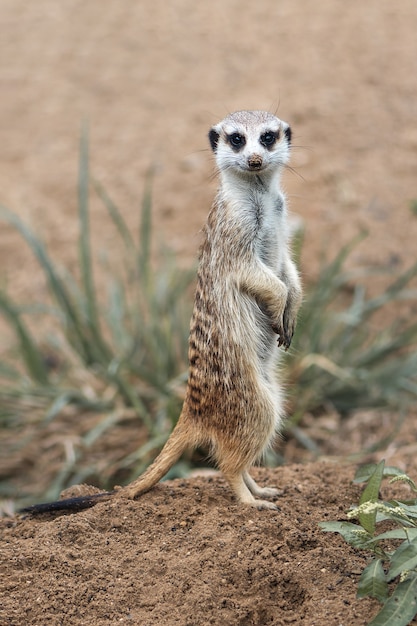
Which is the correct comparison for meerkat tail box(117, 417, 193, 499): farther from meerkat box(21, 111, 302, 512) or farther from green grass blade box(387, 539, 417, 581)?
green grass blade box(387, 539, 417, 581)

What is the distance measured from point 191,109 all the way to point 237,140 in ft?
14.2

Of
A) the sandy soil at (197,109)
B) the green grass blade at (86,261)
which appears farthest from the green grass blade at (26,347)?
the sandy soil at (197,109)

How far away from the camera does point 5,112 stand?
7.14 meters

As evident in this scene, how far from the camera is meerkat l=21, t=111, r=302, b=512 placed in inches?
99.9

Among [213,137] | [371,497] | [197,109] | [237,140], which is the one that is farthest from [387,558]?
[197,109]

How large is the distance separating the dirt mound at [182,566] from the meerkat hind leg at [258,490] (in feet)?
0.25

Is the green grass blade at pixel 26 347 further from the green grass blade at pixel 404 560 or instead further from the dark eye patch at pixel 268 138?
the green grass blade at pixel 404 560

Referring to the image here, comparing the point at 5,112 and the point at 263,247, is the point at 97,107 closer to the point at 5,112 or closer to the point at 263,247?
the point at 5,112

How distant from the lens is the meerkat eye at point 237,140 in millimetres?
2631

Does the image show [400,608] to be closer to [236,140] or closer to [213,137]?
[236,140]

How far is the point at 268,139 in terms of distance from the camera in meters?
2.68

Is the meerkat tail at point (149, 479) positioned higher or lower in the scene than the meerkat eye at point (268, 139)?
lower

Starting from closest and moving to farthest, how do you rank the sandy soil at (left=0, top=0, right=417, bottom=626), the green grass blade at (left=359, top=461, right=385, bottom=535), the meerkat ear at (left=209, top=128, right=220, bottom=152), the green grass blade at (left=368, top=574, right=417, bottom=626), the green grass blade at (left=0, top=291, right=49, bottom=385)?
the green grass blade at (left=368, top=574, right=417, bottom=626) < the green grass blade at (left=359, top=461, right=385, bottom=535) < the meerkat ear at (left=209, top=128, right=220, bottom=152) < the green grass blade at (left=0, top=291, right=49, bottom=385) < the sandy soil at (left=0, top=0, right=417, bottom=626)

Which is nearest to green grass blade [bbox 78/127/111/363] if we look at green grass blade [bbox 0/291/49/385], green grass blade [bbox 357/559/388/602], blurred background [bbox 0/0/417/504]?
green grass blade [bbox 0/291/49/385]
